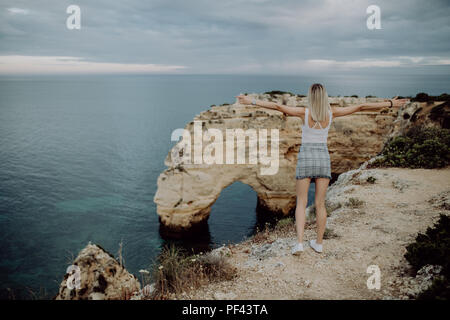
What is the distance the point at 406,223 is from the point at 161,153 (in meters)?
Answer: 47.1

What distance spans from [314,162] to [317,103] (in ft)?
3.41

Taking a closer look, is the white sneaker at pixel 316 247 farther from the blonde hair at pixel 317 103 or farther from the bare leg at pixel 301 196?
the blonde hair at pixel 317 103

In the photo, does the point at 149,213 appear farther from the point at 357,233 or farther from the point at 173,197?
the point at 357,233

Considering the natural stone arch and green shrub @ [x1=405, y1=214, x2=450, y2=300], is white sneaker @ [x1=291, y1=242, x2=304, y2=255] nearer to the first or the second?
green shrub @ [x1=405, y1=214, x2=450, y2=300]

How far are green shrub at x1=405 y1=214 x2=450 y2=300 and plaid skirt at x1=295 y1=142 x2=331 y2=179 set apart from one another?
82.9 inches

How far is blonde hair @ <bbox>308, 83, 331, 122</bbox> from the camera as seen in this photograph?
4.68 m

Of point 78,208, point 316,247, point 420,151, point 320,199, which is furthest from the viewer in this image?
point 78,208

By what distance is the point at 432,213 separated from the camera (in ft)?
23.9

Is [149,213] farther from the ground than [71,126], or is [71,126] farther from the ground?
[71,126]

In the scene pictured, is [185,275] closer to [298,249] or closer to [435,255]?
[298,249]

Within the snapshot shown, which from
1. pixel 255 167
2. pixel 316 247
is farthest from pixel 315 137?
pixel 255 167

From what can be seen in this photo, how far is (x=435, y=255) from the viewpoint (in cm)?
470

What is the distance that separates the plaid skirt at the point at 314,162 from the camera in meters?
4.96
